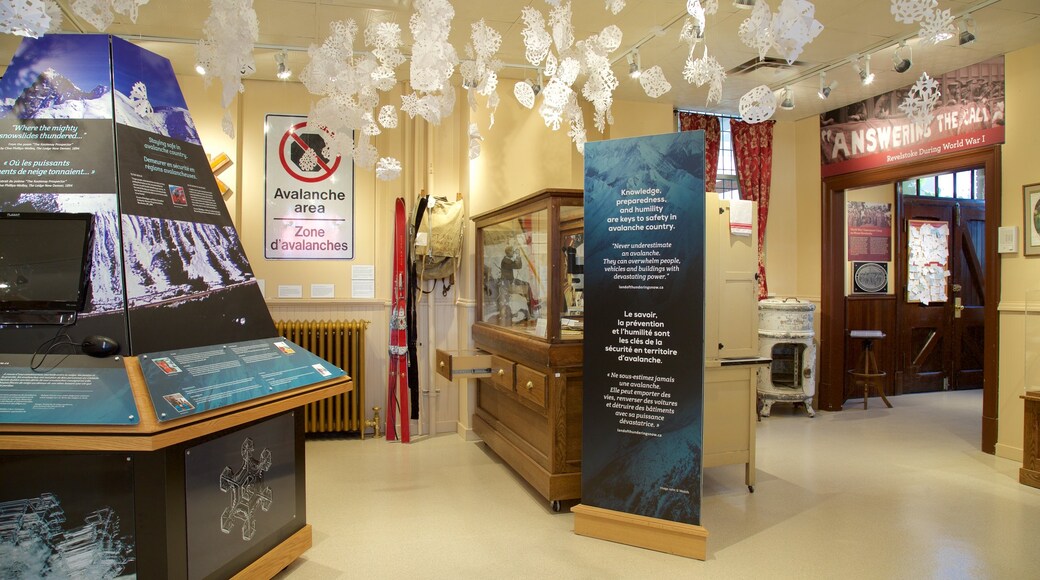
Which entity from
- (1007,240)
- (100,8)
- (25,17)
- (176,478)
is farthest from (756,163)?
(25,17)

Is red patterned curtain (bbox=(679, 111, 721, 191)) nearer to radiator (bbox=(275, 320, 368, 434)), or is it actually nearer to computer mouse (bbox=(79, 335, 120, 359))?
radiator (bbox=(275, 320, 368, 434))

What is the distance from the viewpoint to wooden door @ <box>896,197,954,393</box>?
762 centimetres

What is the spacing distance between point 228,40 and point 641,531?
3010 mm

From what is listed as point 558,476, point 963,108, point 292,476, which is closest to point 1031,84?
point 963,108

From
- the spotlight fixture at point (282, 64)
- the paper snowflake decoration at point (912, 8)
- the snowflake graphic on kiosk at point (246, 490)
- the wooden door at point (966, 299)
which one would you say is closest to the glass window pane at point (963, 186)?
the wooden door at point (966, 299)

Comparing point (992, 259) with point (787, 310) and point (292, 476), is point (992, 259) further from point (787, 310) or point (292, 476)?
point (292, 476)

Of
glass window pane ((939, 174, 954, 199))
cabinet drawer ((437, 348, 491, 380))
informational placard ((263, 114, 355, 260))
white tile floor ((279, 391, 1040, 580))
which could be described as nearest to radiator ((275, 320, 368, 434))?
white tile floor ((279, 391, 1040, 580))

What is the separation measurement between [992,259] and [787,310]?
1700 mm

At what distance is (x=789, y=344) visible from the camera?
6.36m

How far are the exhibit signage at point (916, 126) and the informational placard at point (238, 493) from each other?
5255 mm

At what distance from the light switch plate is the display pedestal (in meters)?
5.21

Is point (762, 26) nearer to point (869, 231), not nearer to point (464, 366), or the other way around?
point (464, 366)

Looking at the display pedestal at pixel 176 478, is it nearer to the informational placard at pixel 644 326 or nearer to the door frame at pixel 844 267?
the informational placard at pixel 644 326

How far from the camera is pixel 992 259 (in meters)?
5.07
